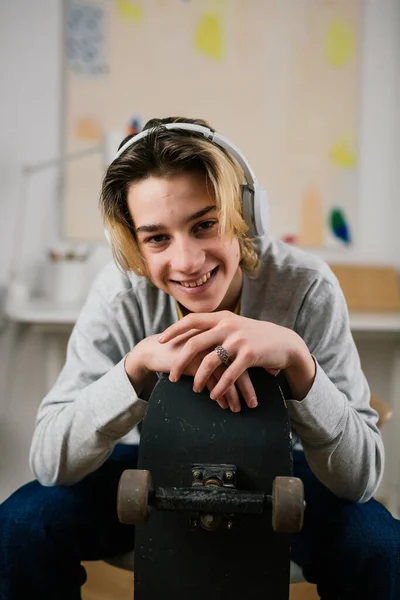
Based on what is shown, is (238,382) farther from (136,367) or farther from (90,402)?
(90,402)

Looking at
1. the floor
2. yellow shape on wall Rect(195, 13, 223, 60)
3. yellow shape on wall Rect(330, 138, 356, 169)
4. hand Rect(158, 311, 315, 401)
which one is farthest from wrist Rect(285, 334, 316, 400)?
yellow shape on wall Rect(195, 13, 223, 60)

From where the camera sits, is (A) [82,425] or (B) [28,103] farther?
(B) [28,103]

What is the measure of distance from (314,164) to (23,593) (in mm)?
1805

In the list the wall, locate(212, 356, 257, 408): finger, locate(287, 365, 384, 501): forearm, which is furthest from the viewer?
the wall

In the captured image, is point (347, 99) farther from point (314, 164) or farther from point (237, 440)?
point (237, 440)

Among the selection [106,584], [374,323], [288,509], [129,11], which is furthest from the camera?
[129,11]

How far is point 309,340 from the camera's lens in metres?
1.19

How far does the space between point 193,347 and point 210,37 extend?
1.76 metres

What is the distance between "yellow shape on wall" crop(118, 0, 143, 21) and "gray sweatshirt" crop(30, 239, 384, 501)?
4.56ft

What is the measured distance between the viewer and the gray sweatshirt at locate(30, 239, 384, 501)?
3.33 feet

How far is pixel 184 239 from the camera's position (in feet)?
3.35

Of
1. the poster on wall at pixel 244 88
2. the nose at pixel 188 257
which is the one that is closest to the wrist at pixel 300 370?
the nose at pixel 188 257

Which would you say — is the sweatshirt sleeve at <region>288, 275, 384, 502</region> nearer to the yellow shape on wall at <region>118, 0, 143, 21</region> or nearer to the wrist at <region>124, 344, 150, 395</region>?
the wrist at <region>124, 344, 150, 395</region>

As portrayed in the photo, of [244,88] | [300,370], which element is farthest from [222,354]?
[244,88]
